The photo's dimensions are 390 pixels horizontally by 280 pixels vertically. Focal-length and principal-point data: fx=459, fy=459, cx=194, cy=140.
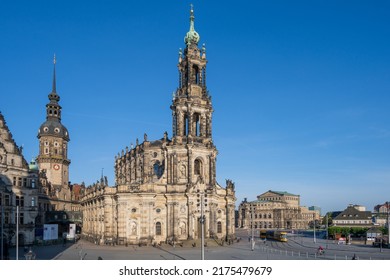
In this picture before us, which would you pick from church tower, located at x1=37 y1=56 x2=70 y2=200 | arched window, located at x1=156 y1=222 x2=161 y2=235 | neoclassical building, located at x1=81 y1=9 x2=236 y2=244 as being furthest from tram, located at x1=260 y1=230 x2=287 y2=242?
church tower, located at x1=37 y1=56 x2=70 y2=200

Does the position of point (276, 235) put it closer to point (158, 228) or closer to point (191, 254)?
point (158, 228)

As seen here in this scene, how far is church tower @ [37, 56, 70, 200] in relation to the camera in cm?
13812

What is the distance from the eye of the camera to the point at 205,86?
300 ft

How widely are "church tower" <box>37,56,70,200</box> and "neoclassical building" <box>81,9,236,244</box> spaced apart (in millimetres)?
47504

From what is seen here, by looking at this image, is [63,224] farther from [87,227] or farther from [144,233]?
[144,233]

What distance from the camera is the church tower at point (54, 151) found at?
138 meters

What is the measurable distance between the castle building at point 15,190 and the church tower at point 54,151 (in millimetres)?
54320

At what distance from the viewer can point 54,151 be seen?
456 feet

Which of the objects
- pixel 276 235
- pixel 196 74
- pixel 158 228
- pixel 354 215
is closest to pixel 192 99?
pixel 196 74

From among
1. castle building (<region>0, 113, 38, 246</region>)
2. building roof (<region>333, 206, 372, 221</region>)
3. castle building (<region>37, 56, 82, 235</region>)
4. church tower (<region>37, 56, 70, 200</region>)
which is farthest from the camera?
building roof (<region>333, 206, 372, 221</region>)

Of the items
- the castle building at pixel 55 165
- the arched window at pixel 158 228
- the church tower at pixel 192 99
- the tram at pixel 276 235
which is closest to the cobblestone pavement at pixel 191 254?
the arched window at pixel 158 228

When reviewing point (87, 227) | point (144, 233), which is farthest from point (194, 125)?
point (87, 227)

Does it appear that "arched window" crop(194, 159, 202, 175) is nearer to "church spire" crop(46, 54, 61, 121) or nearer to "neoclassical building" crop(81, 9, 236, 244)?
"neoclassical building" crop(81, 9, 236, 244)

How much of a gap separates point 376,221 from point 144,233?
328ft
